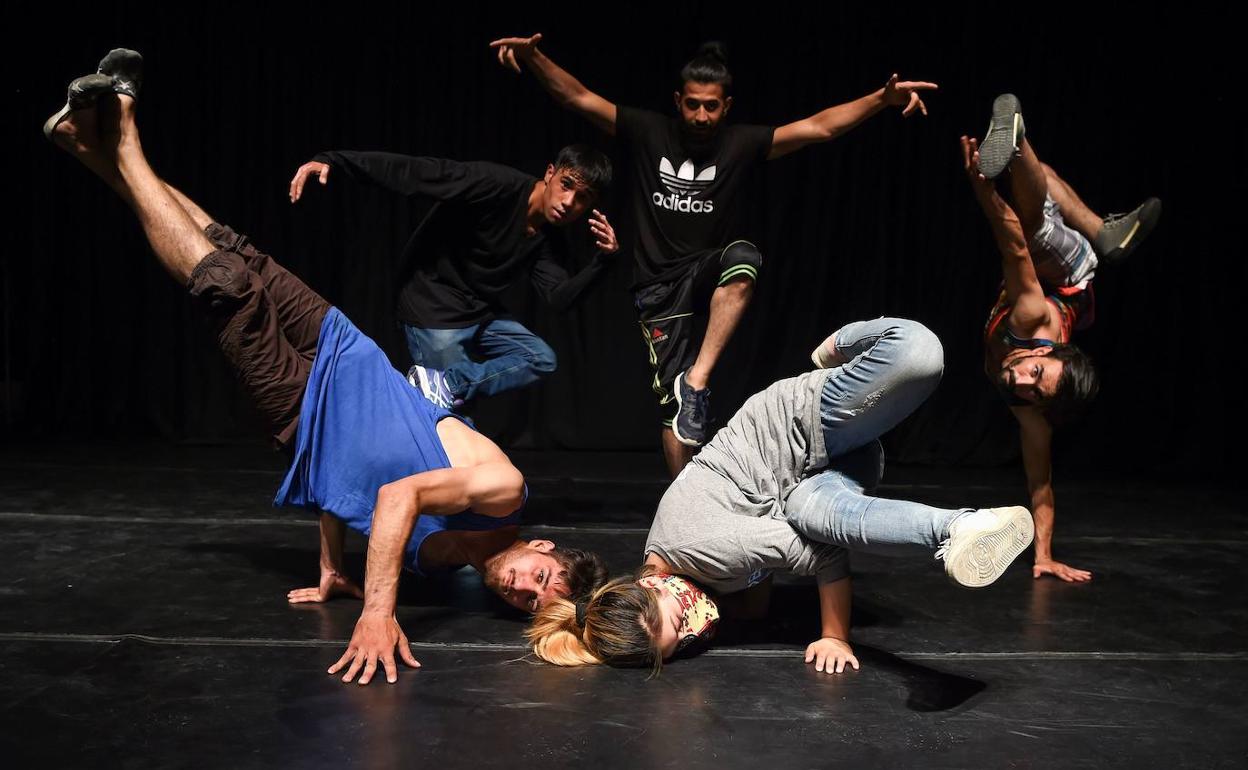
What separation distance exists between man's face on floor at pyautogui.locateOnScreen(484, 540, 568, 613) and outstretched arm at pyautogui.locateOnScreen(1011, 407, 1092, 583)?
1.49 m

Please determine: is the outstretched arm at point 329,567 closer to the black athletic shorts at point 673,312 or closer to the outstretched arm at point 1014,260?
the black athletic shorts at point 673,312

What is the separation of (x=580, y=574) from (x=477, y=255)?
150 centimetres

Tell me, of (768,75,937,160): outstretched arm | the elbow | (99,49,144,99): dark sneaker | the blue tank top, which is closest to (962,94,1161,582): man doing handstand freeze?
(768,75,937,160): outstretched arm

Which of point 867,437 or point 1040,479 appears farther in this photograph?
point 1040,479

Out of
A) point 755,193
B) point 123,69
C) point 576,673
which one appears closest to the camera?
point 576,673

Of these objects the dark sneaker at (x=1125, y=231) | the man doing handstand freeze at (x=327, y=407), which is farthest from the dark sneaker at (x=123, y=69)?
the dark sneaker at (x=1125, y=231)

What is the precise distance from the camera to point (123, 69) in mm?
2980

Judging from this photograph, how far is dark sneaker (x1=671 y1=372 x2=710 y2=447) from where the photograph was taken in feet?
12.0

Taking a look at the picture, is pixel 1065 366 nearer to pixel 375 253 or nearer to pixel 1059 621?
pixel 1059 621

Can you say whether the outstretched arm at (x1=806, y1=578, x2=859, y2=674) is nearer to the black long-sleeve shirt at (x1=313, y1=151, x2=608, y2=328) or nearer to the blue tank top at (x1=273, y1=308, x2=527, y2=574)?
the blue tank top at (x1=273, y1=308, x2=527, y2=574)

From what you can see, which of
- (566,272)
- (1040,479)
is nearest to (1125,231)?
(1040,479)

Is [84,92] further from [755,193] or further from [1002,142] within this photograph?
[755,193]

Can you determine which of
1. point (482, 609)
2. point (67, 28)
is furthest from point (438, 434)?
point (67, 28)

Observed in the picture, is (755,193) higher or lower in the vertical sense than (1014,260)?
higher
